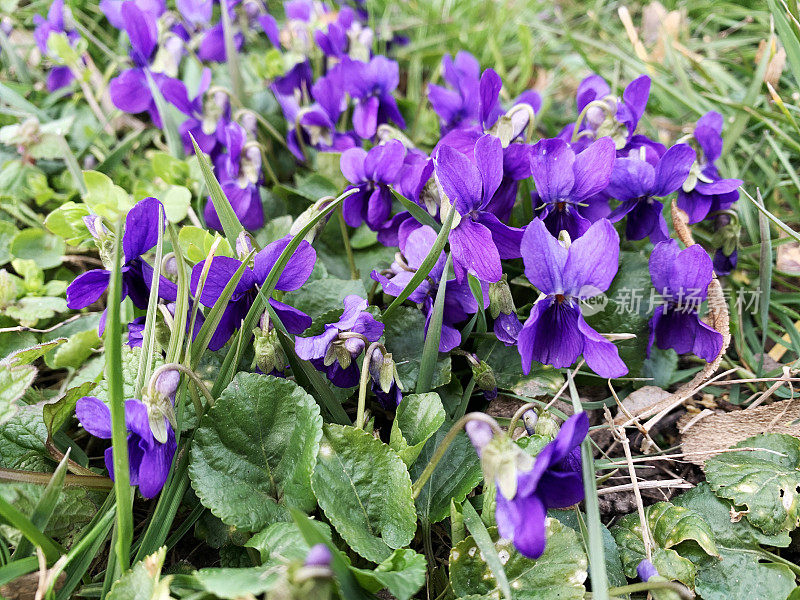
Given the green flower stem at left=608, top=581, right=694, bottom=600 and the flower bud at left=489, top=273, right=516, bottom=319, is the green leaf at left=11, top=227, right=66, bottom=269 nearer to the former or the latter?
the flower bud at left=489, top=273, right=516, bottom=319

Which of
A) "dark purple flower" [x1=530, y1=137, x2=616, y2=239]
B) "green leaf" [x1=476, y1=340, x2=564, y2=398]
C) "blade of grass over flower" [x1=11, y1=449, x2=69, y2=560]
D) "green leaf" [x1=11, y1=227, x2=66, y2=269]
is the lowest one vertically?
"green leaf" [x1=476, y1=340, x2=564, y2=398]

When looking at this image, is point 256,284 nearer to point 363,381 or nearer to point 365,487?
point 363,381

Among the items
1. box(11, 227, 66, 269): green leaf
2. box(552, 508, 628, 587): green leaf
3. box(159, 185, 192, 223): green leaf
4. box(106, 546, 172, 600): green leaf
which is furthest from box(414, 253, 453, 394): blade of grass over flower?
box(11, 227, 66, 269): green leaf

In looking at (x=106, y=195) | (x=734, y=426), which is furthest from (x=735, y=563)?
(x=106, y=195)

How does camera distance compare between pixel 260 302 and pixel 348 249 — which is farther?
pixel 348 249

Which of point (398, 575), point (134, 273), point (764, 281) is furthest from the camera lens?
point (764, 281)

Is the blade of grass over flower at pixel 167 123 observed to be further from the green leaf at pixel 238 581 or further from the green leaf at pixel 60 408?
the green leaf at pixel 238 581

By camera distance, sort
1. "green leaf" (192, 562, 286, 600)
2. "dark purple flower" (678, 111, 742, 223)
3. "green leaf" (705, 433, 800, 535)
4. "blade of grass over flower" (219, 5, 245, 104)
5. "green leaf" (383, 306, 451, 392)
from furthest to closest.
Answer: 1. "blade of grass over flower" (219, 5, 245, 104)
2. "dark purple flower" (678, 111, 742, 223)
3. "green leaf" (383, 306, 451, 392)
4. "green leaf" (705, 433, 800, 535)
5. "green leaf" (192, 562, 286, 600)
